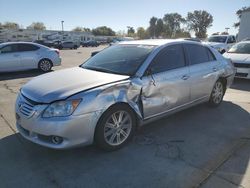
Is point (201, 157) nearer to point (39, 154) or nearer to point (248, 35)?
point (39, 154)

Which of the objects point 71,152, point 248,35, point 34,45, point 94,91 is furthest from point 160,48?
point 248,35

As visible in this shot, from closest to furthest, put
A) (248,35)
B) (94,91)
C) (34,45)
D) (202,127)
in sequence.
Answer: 1. (94,91)
2. (202,127)
3. (34,45)
4. (248,35)

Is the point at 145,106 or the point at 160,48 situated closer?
the point at 145,106

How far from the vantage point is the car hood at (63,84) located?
11.1ft

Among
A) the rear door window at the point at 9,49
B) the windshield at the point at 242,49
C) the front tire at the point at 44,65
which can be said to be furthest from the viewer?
the front tire at the point at 44,65

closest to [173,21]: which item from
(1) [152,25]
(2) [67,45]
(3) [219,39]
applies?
(1) [152,25]

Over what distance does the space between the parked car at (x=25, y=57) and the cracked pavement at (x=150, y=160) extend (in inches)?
252

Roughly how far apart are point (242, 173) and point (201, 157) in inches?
22.3

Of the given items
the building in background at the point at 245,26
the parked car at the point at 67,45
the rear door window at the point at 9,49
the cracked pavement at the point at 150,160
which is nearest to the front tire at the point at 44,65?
the rear door window at the point at 9,49

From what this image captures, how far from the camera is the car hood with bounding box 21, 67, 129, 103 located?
3.39 meters

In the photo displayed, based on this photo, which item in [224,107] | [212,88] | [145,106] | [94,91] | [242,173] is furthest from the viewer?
[224,107]

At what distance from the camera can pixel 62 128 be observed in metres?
3.22

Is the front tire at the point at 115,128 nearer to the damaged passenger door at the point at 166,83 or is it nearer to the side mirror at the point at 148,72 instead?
the damaged passenger door at the point at 166,83

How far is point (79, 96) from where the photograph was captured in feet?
10.9
